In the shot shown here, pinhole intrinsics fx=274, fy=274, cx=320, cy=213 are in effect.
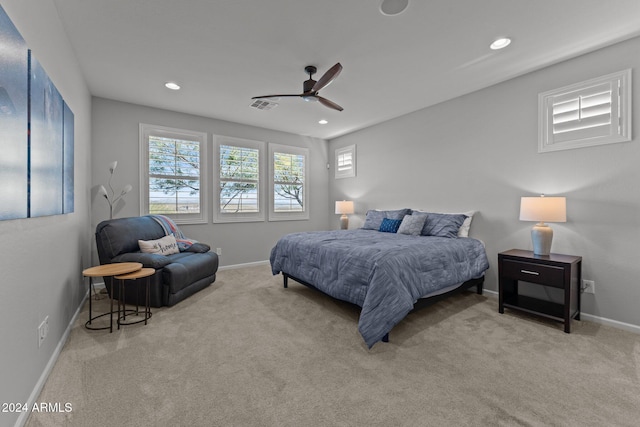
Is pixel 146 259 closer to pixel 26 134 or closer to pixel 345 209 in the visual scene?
pixel 26 134

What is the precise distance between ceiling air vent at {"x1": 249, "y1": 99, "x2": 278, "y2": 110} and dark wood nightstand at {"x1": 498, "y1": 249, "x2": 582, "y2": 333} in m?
3.57

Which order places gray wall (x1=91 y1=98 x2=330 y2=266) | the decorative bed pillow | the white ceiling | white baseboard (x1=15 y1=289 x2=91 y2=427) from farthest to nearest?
gray wall (x1=91 y1=98 x2=330 y2=266) → the decorative bed pillow → the white ceiling → white baseboard (x1=15 y1=289 x2=91 y2=427)

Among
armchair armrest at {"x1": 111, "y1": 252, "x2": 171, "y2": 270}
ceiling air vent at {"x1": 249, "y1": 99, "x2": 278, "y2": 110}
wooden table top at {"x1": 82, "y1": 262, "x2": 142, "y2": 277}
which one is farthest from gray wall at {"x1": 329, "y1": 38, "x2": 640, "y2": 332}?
wooden table top at {"x1": 82, "y1": 262, "x2": 142, "y2": 277}

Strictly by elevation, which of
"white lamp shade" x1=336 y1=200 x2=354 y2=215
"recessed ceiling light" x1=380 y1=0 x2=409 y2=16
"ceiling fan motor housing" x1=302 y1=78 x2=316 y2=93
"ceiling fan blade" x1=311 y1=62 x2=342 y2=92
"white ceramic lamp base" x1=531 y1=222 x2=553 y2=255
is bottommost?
"white ceramic lamp base" x1=531 y1=222 x2=553 y2=255

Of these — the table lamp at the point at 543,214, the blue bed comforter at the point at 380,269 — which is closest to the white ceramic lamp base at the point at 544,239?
the table lamp at the point at 543,214

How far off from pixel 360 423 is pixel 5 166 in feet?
6.83

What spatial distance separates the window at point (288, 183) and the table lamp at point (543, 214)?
398 cm

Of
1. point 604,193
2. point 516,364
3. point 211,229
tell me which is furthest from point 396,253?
point 211,229

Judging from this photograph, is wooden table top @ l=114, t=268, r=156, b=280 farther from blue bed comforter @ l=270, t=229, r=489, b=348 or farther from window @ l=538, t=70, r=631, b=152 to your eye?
window @ l=538, t=70, r=631, b=152

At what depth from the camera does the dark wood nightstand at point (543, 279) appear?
248 centimetres

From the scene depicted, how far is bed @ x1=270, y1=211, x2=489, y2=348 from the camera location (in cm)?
222

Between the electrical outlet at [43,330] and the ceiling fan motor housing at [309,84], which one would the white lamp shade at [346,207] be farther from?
the electrical outlet at [43,330]

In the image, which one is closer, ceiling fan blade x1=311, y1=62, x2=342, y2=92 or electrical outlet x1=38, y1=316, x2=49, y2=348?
electrical outlet x1=38, y1=316, x2=49, y2=348

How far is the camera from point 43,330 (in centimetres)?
176
